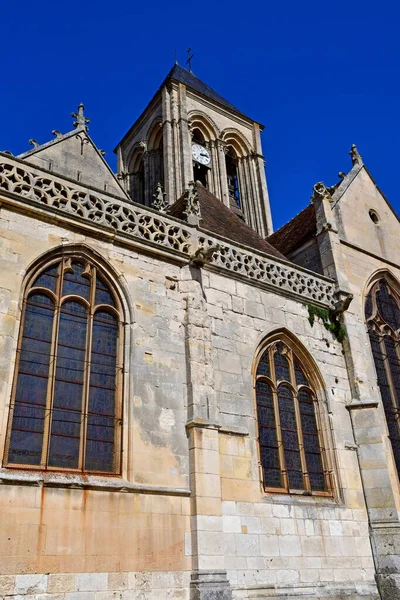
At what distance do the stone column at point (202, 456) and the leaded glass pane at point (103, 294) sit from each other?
1.27 metres

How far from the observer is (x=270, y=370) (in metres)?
10.2

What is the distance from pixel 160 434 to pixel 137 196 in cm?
2669

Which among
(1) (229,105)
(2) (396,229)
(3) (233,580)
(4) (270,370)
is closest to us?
(3) (233,580)

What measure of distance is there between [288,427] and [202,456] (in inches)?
95.5

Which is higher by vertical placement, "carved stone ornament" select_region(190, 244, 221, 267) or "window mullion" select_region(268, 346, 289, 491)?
"carved stone ornament" select_region(190, 244, 221, 267)

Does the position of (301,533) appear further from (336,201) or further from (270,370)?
(336,201)

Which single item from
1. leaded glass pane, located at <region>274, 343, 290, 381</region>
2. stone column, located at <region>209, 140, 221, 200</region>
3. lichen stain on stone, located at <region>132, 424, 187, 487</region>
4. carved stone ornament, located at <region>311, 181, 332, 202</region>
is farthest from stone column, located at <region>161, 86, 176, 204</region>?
lichen stain on stone, located at <region>132, 424, 187, 487</region>

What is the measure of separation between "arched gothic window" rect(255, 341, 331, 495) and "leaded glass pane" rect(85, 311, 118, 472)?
277 cm

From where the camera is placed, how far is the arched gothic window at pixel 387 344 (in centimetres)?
1180

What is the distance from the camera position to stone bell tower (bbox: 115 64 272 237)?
1188 inches

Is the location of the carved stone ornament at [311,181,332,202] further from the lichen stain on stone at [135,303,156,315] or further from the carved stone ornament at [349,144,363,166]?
the lichen stain on stone at [135,303,156,315]

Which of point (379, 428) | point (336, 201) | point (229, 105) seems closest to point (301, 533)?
point (379, 428)

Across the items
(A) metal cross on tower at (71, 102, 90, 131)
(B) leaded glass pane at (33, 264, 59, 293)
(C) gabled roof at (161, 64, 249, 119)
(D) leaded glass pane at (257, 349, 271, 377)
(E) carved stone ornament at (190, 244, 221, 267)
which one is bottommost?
(D) leaded glass pane at (257, 349, 271, 377)

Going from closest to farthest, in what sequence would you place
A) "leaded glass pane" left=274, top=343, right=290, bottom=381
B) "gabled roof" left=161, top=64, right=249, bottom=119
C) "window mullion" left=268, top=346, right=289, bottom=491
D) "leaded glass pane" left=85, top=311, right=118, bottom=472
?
"leaded glass pane" left=85, top=311, right=118, bottom=472
"window mullion" left=268, top=346, right=289, bottom=491
"leaded glass pane" left=274, top=343, right=290, bottom=381
"gabled roof" left=161, top=64, right=249, bottom=119
